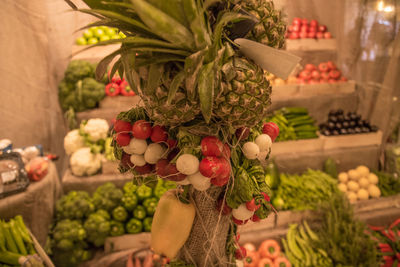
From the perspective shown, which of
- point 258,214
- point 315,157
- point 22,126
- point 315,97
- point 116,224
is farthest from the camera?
point 315,97

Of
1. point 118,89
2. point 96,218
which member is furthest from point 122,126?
point 118,89

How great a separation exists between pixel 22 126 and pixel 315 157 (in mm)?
2823

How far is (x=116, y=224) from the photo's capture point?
2240 mm

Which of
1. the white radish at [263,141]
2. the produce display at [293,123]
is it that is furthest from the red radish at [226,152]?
the produce display at [293,123]

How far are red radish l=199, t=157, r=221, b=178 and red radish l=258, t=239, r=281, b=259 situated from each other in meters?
1.59

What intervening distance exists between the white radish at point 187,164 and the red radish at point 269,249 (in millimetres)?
1606

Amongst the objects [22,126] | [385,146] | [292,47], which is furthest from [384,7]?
[22,126]

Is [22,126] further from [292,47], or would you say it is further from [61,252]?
[292,47]

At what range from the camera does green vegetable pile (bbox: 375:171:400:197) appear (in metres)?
2.81

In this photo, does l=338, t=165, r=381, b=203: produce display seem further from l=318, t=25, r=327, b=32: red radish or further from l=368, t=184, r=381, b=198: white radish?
l=318, t=25, r=327, b=32: red radish

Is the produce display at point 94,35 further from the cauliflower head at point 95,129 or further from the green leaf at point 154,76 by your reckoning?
the green leaf at point 154,76

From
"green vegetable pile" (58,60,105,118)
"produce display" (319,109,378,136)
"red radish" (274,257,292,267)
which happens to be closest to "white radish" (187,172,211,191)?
"red radish" (274,257,292,267)

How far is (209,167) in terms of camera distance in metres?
0.85

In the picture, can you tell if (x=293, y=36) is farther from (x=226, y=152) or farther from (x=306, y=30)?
(x=226, y=152)
